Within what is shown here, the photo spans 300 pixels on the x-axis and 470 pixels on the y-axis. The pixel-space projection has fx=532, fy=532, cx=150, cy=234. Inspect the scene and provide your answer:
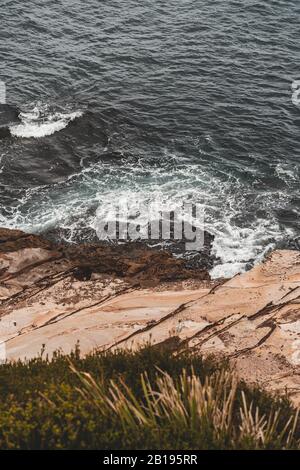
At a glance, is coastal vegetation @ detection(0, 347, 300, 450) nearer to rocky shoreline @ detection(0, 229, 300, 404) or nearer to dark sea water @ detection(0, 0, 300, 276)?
rocky shoreline @ detection(0, 229, 300, 404)

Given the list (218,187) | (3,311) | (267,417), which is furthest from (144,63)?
(267,417)

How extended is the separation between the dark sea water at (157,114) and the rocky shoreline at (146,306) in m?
3.26

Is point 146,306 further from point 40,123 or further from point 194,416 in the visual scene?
point 40,123

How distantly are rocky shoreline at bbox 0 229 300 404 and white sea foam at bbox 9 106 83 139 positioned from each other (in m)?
12.3

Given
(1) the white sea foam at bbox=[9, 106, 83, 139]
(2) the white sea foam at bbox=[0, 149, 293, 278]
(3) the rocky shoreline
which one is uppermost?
(1) the white sea foam at bbox=[9, 106, 83, 139]

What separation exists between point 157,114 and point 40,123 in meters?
8.33

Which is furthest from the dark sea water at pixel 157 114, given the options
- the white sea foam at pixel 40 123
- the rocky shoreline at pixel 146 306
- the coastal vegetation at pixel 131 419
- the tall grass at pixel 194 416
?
the tall grass at pixel 194 416

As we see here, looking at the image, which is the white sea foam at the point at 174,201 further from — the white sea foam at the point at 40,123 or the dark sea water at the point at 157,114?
the white sea foam at the point at 40,123

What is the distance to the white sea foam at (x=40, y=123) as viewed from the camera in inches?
1356

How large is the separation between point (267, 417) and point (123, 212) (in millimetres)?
17143

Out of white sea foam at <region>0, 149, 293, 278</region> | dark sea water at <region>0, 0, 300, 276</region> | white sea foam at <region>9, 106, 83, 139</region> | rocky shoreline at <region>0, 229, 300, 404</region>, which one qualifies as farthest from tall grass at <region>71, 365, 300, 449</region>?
white sea foam at <region>9, 106, 83, 139</region>

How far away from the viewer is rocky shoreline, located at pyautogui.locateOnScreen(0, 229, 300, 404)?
17.1 metres
